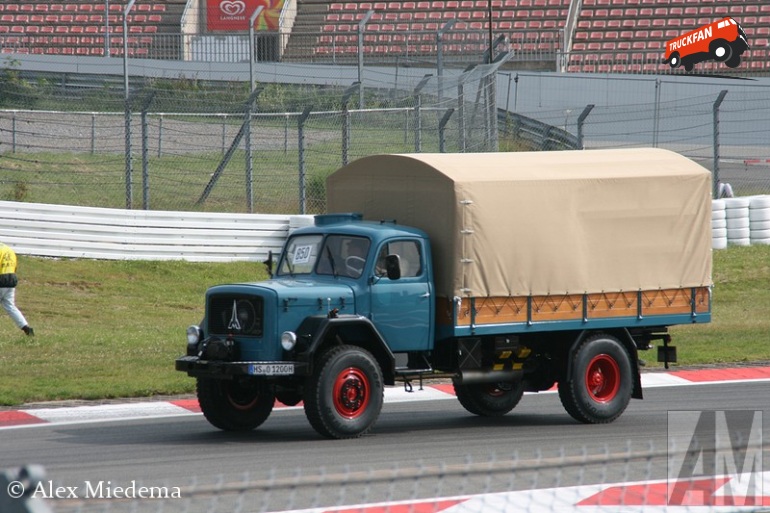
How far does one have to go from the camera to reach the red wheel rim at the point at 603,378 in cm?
1223

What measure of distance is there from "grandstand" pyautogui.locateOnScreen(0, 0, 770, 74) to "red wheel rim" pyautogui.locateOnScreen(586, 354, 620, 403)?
21236 millimetres

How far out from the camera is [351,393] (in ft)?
35.8

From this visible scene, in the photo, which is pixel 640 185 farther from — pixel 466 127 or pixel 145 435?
pixel 466 127

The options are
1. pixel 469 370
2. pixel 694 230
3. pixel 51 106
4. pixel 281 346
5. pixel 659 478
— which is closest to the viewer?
pixel 659 478

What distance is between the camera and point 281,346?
10883 mm

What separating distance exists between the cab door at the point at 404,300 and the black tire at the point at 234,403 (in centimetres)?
124

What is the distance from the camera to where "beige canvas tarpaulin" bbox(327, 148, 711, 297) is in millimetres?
11688

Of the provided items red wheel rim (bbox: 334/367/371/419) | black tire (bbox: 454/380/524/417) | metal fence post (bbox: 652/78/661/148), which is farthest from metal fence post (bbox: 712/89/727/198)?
red wheel rim (bbox: 334/367/371/419)

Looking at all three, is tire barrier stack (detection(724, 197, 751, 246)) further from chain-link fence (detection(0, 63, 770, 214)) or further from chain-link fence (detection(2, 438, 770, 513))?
chain-link fence (detection(2, 438, 770, 513))

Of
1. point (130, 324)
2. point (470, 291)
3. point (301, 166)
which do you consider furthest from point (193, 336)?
point (301, 166)

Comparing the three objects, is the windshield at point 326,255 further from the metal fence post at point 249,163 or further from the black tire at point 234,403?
the metal fence post at point 249,163

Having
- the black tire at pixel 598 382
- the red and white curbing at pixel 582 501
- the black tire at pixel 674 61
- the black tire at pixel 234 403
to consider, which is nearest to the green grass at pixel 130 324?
the black tire at pixel 234 403

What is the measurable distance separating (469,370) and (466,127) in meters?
12.8

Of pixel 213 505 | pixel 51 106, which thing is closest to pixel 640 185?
pixel 213 505
